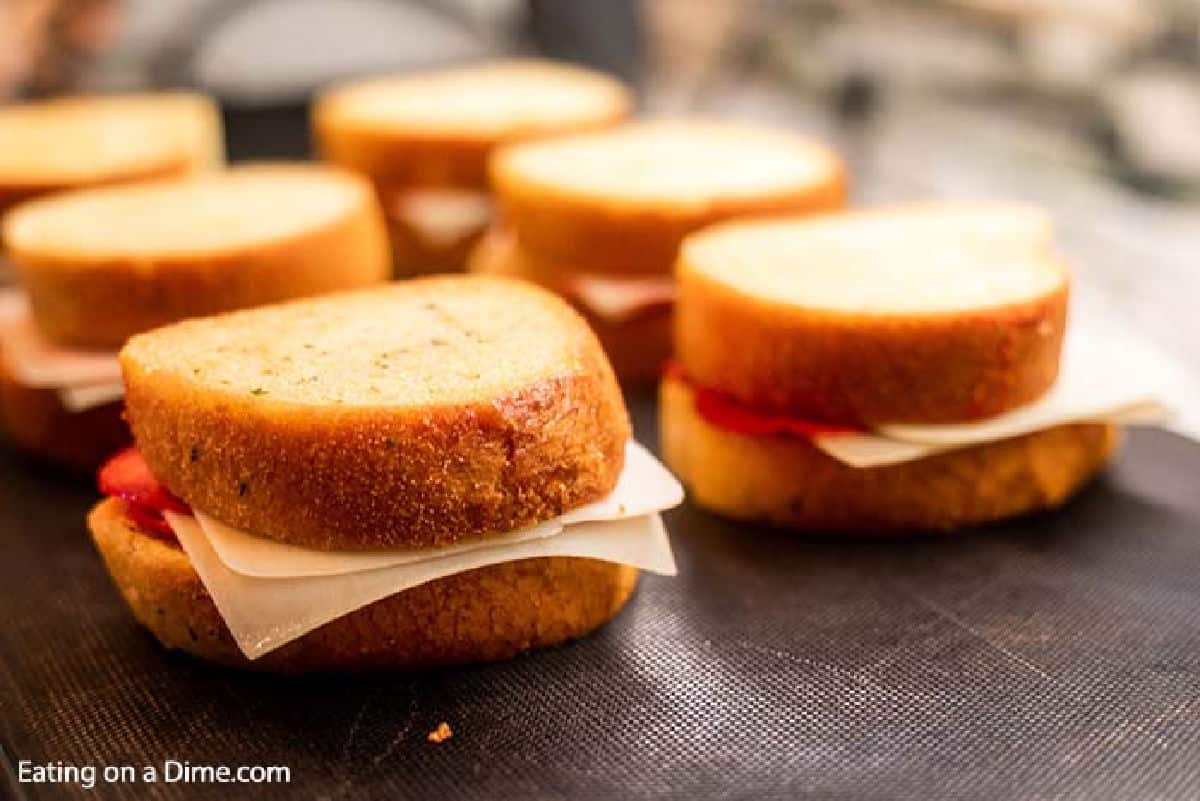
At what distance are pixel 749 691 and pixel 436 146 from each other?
6.36 feet

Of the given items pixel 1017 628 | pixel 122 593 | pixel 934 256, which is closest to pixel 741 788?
pixel 1017 628

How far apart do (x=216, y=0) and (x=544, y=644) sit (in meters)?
2.90

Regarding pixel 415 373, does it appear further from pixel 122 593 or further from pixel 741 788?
pixel 741 788

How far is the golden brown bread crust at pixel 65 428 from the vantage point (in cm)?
237

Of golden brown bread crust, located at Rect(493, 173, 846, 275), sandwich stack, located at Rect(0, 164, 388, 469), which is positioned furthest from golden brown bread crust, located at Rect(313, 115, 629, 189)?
sandwich stack, located at Rect(0, 164, 388, 469)

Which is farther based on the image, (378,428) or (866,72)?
(866,72)

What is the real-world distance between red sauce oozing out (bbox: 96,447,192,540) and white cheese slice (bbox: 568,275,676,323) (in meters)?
1.00

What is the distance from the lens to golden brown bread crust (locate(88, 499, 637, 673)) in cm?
176

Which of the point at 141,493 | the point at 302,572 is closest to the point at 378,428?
the point at 302,572

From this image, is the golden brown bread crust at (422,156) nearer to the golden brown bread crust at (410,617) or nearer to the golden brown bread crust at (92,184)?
the golden brown bread crust at (92,184)

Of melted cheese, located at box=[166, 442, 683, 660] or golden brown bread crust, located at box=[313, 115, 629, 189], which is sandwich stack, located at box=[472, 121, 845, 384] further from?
melted cheese, located at box=[166, 442, 683, 660]

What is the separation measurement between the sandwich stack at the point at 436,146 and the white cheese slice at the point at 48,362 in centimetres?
104

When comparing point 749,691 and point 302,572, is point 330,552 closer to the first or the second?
point 302,572

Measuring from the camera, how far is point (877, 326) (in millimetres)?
2029
